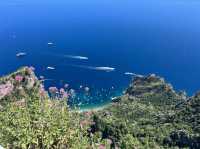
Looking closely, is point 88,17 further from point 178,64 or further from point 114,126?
point 114,126

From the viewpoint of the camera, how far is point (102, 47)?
14400 centimetres

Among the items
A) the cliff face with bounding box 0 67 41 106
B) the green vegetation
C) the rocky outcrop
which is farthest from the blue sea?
the cliff face with bounding box 0 67 41 106

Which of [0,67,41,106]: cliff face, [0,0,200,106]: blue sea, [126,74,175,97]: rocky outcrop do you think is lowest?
[0,67,41,106]: cliff face

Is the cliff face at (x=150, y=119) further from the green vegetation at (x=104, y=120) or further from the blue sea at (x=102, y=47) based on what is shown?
the blue sea at (x=102, y=47)

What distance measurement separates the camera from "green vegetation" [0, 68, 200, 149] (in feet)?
38.4

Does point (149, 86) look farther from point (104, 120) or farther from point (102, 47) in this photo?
point (102, 47)

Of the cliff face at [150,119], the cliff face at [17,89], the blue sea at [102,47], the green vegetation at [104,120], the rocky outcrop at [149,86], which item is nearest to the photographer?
the green vegetation at [104,120]

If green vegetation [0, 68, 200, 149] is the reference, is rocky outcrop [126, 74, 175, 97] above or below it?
above

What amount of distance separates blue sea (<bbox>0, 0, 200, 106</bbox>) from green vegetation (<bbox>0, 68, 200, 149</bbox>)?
14.2 metres

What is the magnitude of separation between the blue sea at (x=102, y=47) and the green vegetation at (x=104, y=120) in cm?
1422

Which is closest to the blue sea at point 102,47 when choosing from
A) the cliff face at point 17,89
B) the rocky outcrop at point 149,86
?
the rocky outcrop at point 149,86

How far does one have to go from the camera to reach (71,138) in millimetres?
12008

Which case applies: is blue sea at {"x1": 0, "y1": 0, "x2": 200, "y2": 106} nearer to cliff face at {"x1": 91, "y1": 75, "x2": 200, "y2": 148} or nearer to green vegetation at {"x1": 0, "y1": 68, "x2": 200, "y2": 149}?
cliff face at {"x1": 91, "y1": 75, "x2": 200, "y2": 148}

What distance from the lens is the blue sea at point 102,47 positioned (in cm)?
11212
